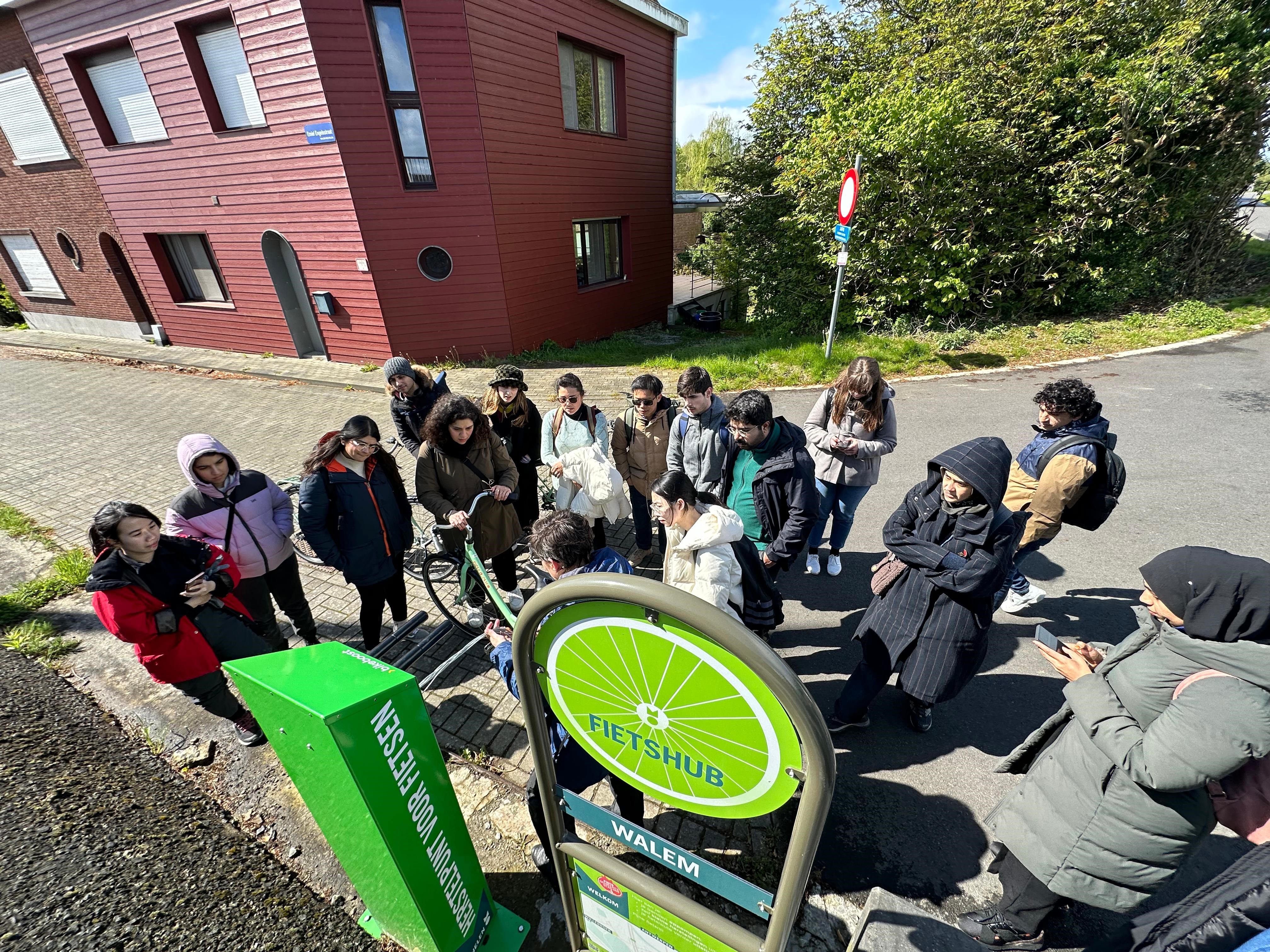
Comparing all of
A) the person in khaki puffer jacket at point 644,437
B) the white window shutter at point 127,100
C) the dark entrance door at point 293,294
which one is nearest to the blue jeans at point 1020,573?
the person in khaki puffer jacket at point 644,437

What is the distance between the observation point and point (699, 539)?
2350 millimetres

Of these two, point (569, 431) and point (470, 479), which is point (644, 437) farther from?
point (470, 479)

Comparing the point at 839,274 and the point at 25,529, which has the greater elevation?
the point at 839,274

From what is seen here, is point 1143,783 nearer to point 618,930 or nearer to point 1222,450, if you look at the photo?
point 618,930

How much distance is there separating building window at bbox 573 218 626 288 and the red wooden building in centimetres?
10

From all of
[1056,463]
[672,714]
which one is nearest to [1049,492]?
[1056,463]

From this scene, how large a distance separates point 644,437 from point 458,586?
2.05 meters

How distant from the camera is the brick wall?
40.2 ft

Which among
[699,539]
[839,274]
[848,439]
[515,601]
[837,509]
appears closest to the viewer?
[699,539]

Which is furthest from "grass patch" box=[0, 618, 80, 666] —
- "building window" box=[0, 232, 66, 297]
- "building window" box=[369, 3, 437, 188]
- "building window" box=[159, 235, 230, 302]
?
"building window" box=[0, 232, 66, 297]

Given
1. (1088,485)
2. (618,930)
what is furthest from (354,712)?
(1088,485)

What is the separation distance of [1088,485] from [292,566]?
534 centimetres

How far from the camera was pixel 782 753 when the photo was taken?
1.16m

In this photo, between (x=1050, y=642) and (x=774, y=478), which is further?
(x=774, y=478)
